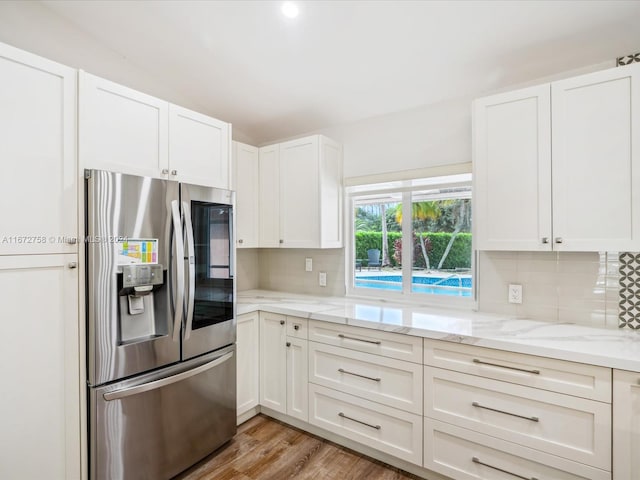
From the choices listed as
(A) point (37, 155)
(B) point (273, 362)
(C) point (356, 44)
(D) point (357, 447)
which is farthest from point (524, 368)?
(A) point (37, 155)

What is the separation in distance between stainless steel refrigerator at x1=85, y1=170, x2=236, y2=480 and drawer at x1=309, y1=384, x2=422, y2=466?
61 cm

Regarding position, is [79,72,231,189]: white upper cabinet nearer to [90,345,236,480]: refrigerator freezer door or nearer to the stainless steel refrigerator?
the stainless steel refrigerator

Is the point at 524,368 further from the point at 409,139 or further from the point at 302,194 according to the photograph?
the point at 302,194

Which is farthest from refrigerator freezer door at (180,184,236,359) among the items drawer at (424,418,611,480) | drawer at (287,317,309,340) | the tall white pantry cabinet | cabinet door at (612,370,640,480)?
cabinet door at (612,370,640,480)

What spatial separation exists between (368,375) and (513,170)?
4.86 feet

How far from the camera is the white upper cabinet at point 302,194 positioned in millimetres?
2793

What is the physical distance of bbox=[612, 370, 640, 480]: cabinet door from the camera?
57.1 inches

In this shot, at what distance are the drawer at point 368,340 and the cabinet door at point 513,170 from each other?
0.73m

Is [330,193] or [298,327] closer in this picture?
[298,327]

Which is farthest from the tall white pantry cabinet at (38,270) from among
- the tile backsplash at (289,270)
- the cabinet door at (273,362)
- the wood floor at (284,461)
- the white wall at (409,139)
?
the white wall at (409,139)

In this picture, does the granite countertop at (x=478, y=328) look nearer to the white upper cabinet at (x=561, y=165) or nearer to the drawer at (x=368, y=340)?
the drawer at (x=368, y=340)

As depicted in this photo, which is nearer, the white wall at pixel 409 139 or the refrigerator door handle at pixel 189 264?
the refrigerator door handle at pixel 189 264

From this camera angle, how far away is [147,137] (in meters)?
1.97

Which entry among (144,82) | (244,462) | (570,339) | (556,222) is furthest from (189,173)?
(570,339)
